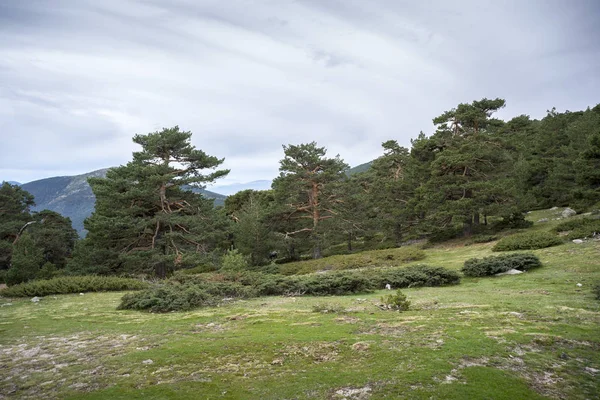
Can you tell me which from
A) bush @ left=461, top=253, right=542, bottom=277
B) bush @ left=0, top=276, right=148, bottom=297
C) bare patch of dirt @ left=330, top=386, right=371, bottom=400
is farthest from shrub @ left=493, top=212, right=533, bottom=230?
bare patch of dirt @ left=330, top=386, right=371, bottom=400

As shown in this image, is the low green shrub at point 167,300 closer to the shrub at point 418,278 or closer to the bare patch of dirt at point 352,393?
the shrub at point 418,278

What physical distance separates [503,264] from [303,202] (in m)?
20.4

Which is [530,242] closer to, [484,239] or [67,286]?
[484,239]

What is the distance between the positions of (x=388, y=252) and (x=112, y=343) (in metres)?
21.9

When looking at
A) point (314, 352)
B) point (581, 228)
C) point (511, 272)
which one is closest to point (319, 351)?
point (314, 352)

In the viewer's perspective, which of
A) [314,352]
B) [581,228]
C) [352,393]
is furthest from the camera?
[581,228]

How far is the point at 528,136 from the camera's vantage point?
4775 cm

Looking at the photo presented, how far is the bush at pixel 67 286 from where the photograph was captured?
1510 cm

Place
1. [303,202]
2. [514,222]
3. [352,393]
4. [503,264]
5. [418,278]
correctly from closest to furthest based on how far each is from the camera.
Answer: [352,393] → [418,278] → [503,264] → [514,222] → [303,202]

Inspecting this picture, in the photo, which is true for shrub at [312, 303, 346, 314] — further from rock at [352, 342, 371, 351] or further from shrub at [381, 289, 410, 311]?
rock at [352, 342, 371, 351]

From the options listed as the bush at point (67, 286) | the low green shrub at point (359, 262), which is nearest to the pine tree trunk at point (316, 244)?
the low green shrub at point (359, 262)

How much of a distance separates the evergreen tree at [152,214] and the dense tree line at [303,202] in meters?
0.08

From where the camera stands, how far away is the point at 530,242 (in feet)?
66.1

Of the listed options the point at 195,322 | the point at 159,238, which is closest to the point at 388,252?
the point at 159,238
